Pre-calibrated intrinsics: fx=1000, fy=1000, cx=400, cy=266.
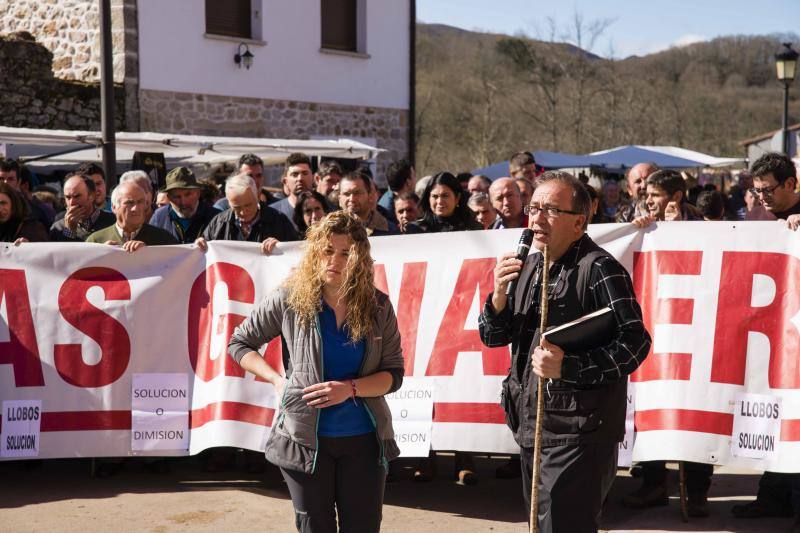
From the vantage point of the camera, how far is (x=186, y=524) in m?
5.95

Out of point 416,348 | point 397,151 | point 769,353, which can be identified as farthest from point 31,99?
point 769,353

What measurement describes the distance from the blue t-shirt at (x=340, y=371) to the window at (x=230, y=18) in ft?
54.6

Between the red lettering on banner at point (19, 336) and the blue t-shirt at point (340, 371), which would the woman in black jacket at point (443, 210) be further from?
the blue t-shirt at point (340, 371)

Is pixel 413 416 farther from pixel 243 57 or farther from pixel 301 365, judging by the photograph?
pixel 243 57

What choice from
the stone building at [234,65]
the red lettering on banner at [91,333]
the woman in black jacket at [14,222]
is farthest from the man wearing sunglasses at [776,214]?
the stone building at [234,65]

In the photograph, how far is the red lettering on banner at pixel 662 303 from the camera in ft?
19.2

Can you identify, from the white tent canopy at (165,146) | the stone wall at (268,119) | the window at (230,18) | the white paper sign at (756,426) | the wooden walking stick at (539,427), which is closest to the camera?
the wooden walking stick at (539,427)

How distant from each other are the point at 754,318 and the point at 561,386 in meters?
2.40

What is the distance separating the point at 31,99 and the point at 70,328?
11.8 metres

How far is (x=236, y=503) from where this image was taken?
639 centimetres

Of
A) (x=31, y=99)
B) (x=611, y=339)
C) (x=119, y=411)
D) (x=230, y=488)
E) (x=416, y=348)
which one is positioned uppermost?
(x=31, y=99)

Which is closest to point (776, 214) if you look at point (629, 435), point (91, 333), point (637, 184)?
point (629, 435)

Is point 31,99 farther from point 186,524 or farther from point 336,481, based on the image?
point 336,481

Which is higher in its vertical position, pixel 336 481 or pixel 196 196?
pixel 196 196
